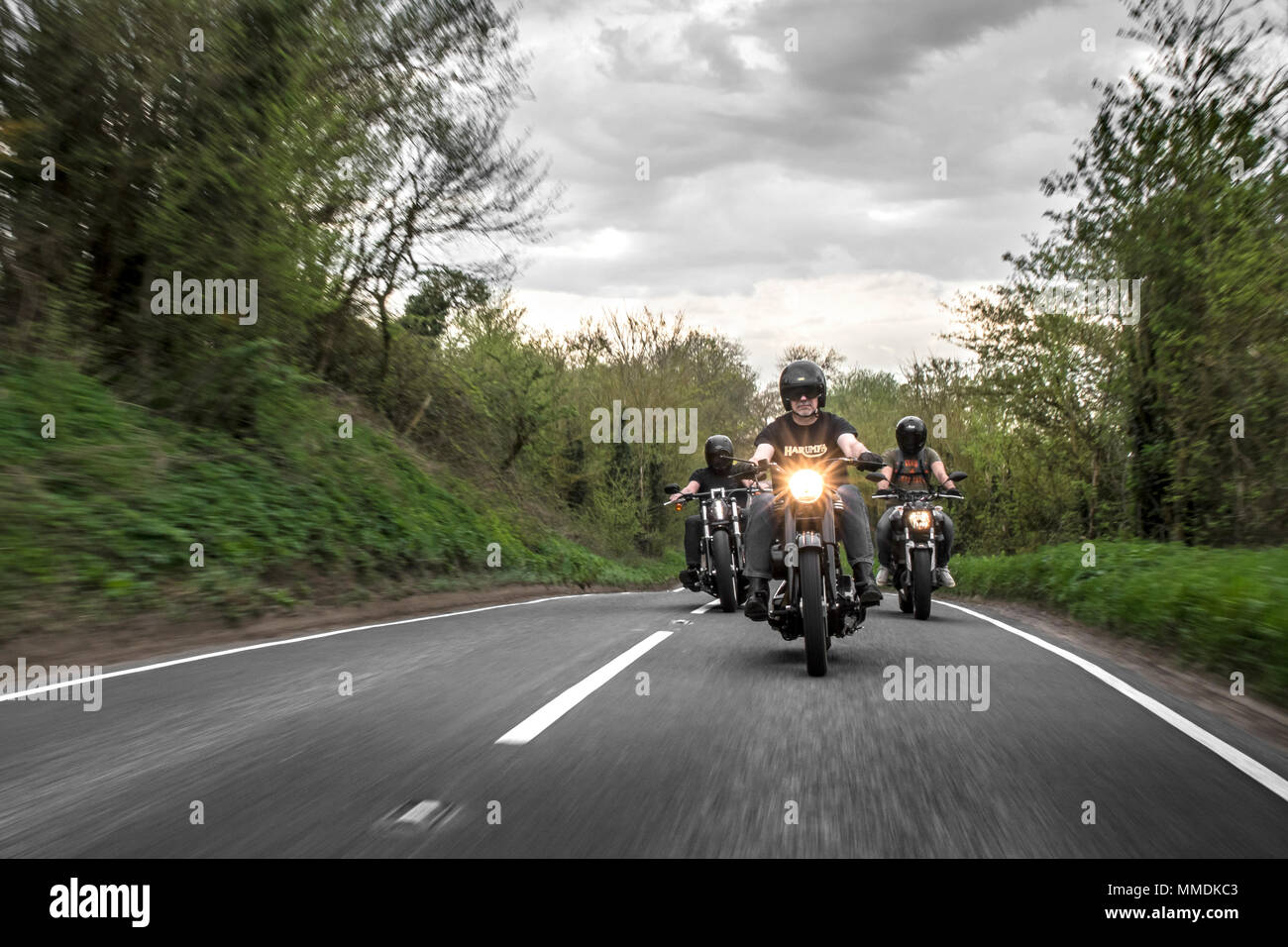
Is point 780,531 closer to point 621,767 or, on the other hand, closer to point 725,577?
point 621,767

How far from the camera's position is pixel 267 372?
1492 cm

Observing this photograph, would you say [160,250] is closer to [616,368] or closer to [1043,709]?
[1043,709]

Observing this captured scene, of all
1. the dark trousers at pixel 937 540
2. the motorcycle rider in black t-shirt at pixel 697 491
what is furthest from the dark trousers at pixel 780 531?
the motorcycle rider in black t-shirt at pixel 697 491

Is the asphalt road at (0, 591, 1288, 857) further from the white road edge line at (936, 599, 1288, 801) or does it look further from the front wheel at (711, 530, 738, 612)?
the front wheel at (711, 530, 738, 612)

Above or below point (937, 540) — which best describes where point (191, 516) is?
above

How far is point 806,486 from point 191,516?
7829 millimetres

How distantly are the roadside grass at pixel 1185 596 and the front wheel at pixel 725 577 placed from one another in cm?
413

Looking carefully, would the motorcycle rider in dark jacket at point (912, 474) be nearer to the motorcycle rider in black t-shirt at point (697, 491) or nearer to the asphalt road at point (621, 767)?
the motorcycle rider in black t-shirt at point (697, 491)

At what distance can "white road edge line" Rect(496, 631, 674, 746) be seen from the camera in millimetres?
4953

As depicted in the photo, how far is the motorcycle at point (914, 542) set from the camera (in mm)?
11500

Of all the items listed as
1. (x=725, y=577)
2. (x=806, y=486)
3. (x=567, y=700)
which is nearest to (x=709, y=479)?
(x=725, y=577)

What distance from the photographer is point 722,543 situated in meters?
12.7
